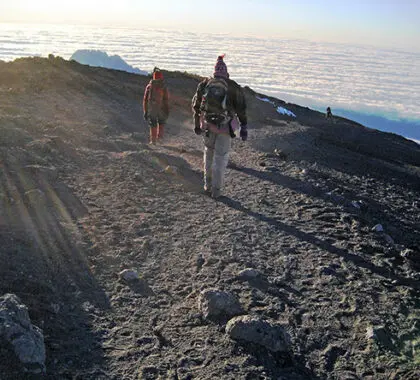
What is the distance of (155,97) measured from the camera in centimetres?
1145

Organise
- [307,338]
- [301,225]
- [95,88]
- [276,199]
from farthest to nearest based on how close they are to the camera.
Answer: [95,88]
[276,199]
[301,225]
[307,338]

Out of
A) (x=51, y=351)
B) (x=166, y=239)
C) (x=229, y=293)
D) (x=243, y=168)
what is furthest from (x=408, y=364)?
(x=243, y=168)

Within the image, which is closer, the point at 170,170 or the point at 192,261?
the point at 192,261

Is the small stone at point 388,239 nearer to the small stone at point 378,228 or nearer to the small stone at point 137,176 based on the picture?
the small stone at point 378,228

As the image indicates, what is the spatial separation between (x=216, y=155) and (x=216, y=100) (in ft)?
3.12

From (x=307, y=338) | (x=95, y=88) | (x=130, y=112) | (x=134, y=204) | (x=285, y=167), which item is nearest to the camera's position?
(x=307, y=338)

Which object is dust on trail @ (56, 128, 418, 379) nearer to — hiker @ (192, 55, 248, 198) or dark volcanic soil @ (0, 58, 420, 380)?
dark volcanic soil @ (0, 58, 420, 380)

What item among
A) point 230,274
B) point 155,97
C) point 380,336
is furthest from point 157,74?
point 380,336

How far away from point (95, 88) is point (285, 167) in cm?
1412

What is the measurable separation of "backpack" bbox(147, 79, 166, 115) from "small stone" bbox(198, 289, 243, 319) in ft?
26.7

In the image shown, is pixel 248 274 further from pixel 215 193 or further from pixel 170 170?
pixel 170 170

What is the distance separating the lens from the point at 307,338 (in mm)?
3762

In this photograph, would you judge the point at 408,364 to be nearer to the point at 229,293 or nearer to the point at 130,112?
the point at 229,293

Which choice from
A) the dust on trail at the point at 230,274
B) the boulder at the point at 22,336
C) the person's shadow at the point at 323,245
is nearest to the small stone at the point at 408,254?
the dust on trail at the point at 230,274
